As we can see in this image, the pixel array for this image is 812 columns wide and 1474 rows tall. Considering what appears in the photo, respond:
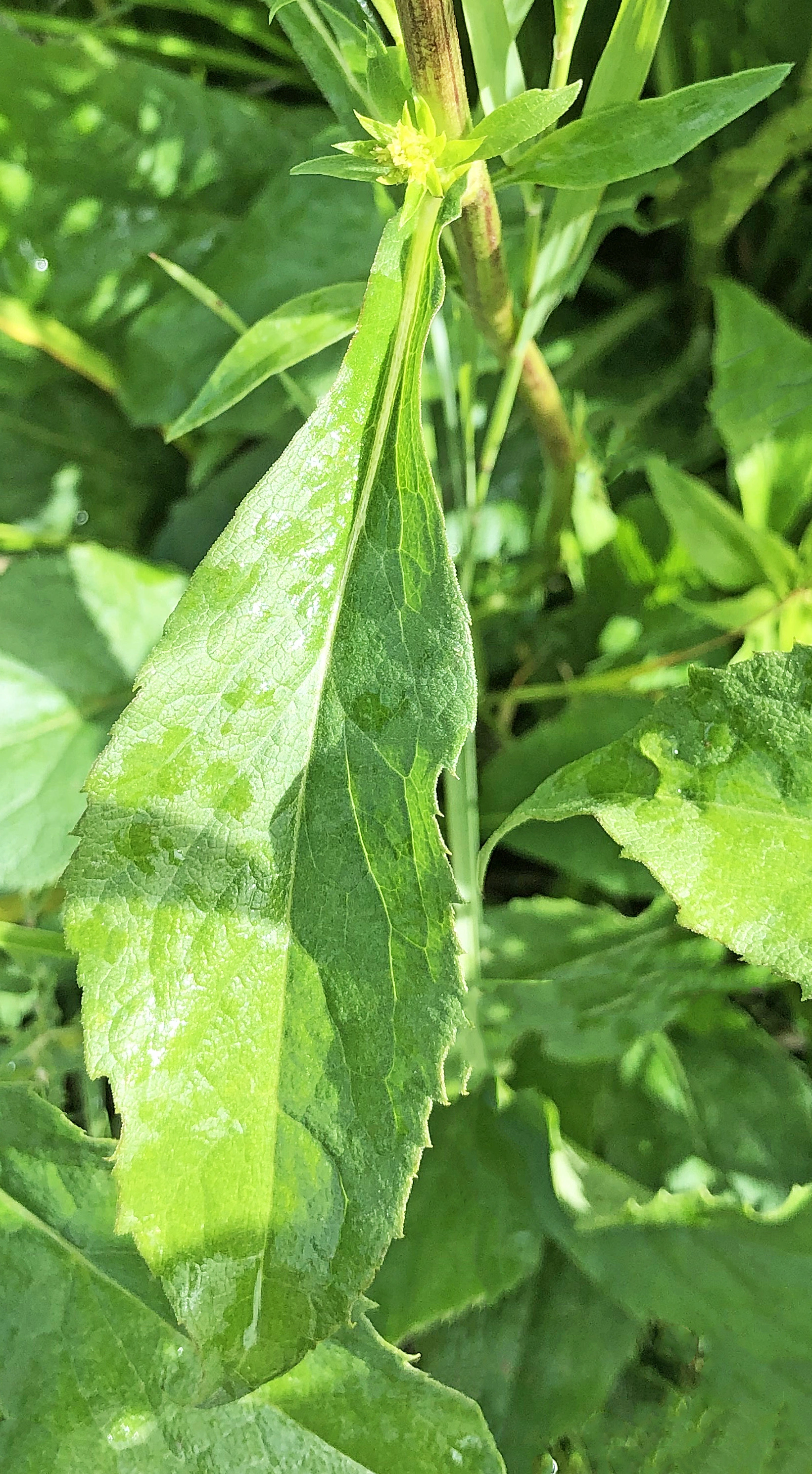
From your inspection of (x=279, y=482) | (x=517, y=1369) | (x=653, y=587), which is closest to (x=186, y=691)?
(x=279, y=482)

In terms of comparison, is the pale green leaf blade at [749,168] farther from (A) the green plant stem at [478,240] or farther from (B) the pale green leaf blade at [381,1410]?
(B) the pale green leaf blade at [381,1410]

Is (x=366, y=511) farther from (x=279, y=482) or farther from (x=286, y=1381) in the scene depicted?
(x=286, y=1381)

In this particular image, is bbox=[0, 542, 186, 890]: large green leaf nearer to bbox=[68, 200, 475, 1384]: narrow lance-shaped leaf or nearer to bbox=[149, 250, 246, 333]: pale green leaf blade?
bbox=[149, 250, 246, 333]: pale green leaf blade

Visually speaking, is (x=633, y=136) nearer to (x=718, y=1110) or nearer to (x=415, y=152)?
(x=415, y=152)

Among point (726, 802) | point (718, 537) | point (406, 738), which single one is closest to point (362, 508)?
point (406, 738)

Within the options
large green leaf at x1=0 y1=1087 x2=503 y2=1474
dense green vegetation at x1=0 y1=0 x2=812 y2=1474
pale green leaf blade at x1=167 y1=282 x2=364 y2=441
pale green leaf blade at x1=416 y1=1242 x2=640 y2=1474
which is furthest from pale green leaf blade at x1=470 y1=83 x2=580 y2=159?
pale green leaf blade at x1=416 y1=1242 x2=640 y2=1474
